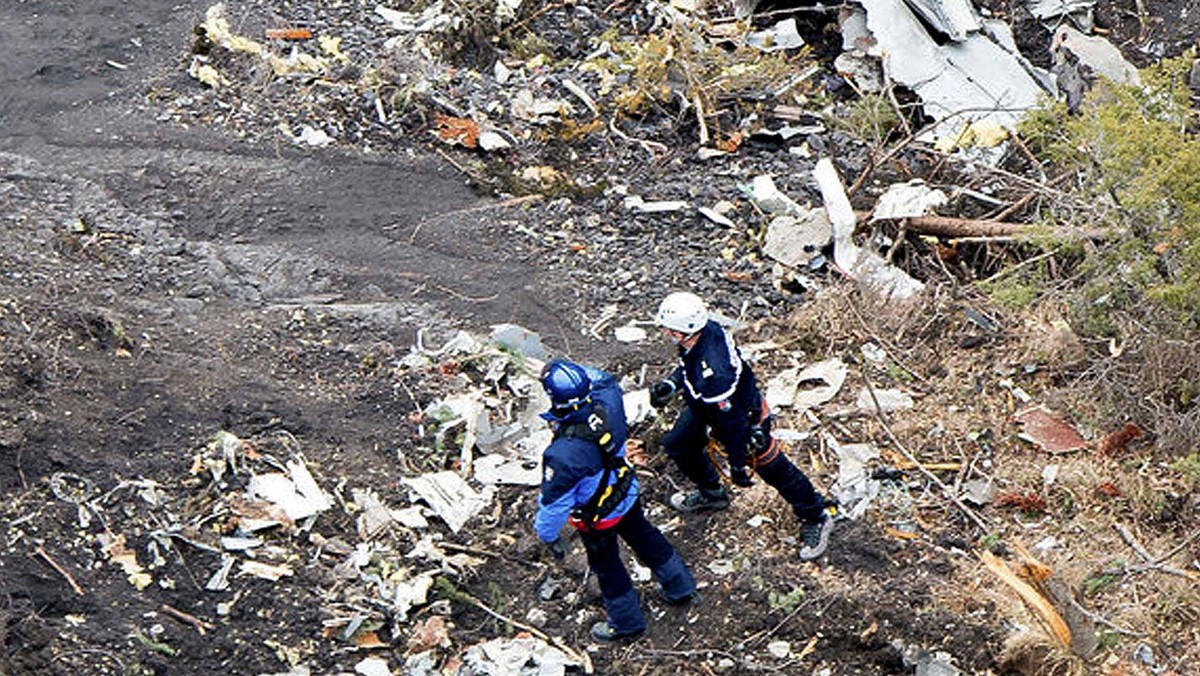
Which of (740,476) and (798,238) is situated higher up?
(740,476)

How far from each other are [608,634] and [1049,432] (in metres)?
3.09

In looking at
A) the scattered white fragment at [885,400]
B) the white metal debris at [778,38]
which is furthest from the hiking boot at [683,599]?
the white metal debris at [778,38]

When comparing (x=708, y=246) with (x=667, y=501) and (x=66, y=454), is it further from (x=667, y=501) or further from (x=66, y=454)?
(x=66, y=454)

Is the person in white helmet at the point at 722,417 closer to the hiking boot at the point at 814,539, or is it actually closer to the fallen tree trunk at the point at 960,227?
the hiking boot at the point at 814,539

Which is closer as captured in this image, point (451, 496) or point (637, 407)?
point (451, 496)

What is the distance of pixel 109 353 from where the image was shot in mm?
8250

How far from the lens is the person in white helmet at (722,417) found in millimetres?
6875

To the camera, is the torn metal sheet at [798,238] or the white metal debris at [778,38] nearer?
the torn metal sheet at [798,238]

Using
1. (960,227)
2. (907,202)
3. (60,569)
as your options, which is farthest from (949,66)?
(60,569)

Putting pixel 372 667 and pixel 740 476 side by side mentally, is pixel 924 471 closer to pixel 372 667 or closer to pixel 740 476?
pixel 740 476

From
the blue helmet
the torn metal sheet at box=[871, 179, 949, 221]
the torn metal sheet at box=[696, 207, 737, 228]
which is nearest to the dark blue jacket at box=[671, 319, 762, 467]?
the blue helmet

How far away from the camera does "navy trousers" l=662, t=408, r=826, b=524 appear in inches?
283

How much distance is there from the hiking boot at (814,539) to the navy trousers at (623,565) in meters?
0.68

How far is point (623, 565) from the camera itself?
6.90 metres
